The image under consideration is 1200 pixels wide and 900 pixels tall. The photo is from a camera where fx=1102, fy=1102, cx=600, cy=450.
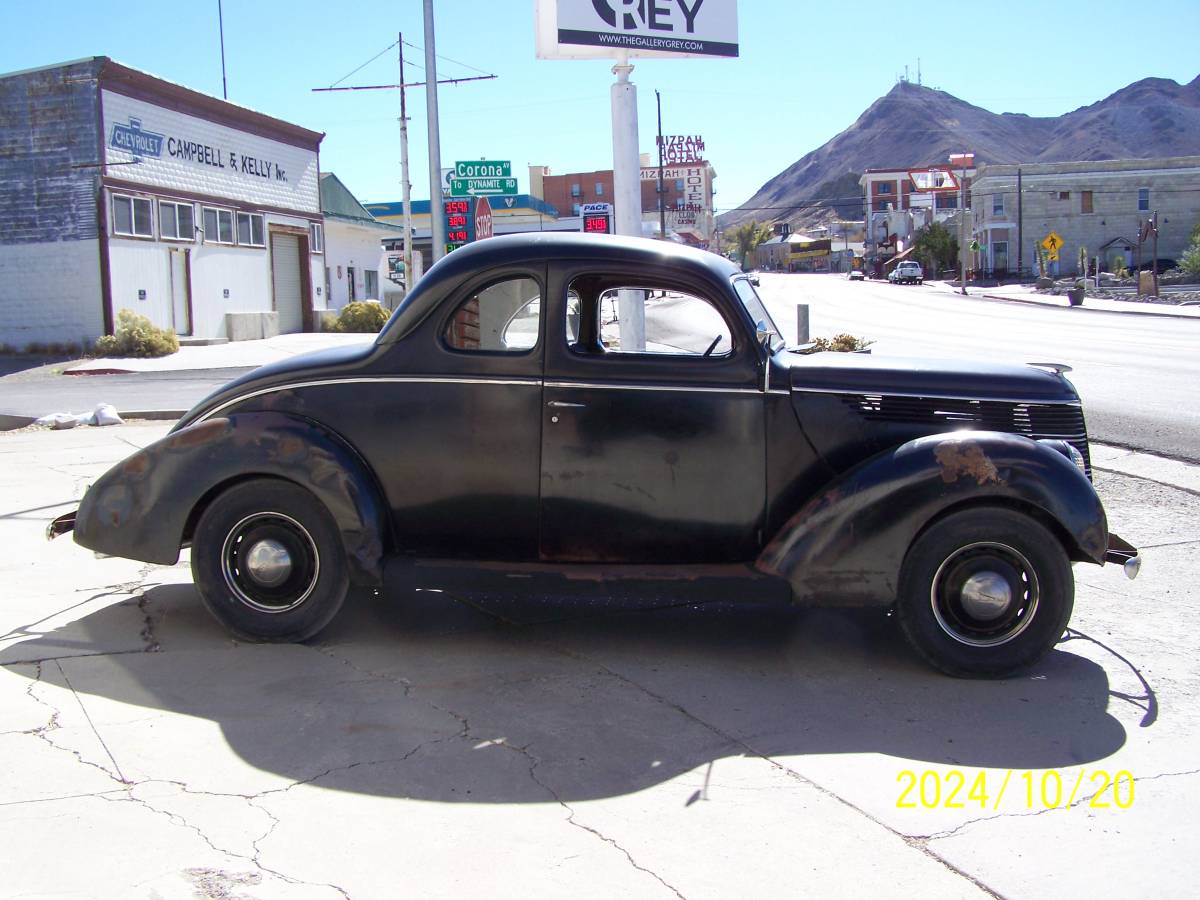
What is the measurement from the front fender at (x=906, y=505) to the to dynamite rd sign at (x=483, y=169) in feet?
89.9

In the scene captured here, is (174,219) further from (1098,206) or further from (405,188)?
(1098,206)

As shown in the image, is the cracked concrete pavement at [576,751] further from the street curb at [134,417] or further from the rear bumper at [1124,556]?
the street curb at [134,417]

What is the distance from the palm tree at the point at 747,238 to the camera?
167 metres

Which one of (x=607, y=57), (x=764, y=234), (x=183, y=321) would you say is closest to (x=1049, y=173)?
(x=183, y=321)

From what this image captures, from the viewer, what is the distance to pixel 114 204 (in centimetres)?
2633

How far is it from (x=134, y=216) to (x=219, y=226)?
3.90m

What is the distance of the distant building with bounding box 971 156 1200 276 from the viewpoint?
2958 inches

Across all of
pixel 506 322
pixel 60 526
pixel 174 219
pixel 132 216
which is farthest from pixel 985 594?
pixel 174 219

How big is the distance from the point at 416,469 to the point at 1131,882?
3.17 meters

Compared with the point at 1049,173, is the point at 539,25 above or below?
below

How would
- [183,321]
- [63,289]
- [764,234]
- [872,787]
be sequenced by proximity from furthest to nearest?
[764,234] < [183,321] < [63,289] < [872,787]

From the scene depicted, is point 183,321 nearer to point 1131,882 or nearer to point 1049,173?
point 1131,882

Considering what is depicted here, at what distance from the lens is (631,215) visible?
11391 millimetres
